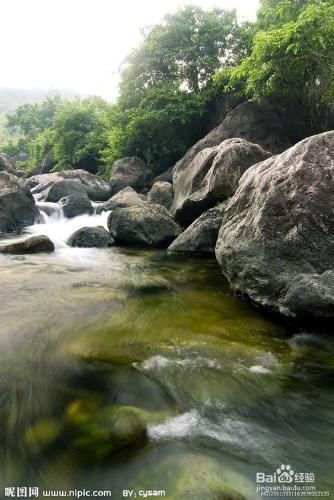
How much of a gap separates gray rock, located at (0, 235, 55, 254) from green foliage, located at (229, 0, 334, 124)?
8534 millimetres

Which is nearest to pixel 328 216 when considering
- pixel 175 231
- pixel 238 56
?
pixel 175 231

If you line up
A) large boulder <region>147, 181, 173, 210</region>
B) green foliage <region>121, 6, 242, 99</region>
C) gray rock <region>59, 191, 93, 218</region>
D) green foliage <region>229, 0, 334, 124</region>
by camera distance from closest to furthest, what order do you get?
1. green foliage <region>229, 0, 334, 124</region>
2. large boulder <region>147, 181, 173, 210</region>
3. gray rock <region>59, 191, 93, 218</region>
4. green foliage <region>121, 6, 242, 99</region>

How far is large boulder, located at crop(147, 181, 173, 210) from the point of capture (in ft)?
40.6

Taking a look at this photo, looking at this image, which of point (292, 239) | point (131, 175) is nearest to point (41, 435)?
point (292, 239)

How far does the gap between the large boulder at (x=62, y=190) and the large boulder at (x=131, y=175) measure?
2.19m

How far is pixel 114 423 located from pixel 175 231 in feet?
25.2

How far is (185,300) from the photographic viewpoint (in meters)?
4.92

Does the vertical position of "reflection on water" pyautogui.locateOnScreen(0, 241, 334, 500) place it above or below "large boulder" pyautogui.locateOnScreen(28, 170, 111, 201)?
below

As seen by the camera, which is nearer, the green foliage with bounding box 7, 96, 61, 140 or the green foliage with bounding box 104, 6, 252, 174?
the green foliage with bounding box 104, 6, 252, 174

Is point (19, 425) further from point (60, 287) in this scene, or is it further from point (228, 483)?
point (60, 287)

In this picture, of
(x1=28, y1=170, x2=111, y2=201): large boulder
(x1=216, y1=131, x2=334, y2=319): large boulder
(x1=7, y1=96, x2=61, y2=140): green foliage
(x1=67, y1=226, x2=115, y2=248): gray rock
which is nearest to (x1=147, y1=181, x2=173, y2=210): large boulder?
(x1=67, y1=226, x2=115, y2=248): gray rock

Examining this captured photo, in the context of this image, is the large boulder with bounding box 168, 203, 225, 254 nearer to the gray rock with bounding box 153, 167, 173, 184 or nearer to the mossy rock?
the mossy rock

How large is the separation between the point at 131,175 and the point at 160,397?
17.2 metres

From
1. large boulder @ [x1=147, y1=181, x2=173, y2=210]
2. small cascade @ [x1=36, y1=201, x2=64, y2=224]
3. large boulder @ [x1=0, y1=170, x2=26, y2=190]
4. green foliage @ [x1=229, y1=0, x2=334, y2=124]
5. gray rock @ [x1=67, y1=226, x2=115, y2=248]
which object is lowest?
gray rock @ [x1=67, y1=226, x2=115, y2=248]
